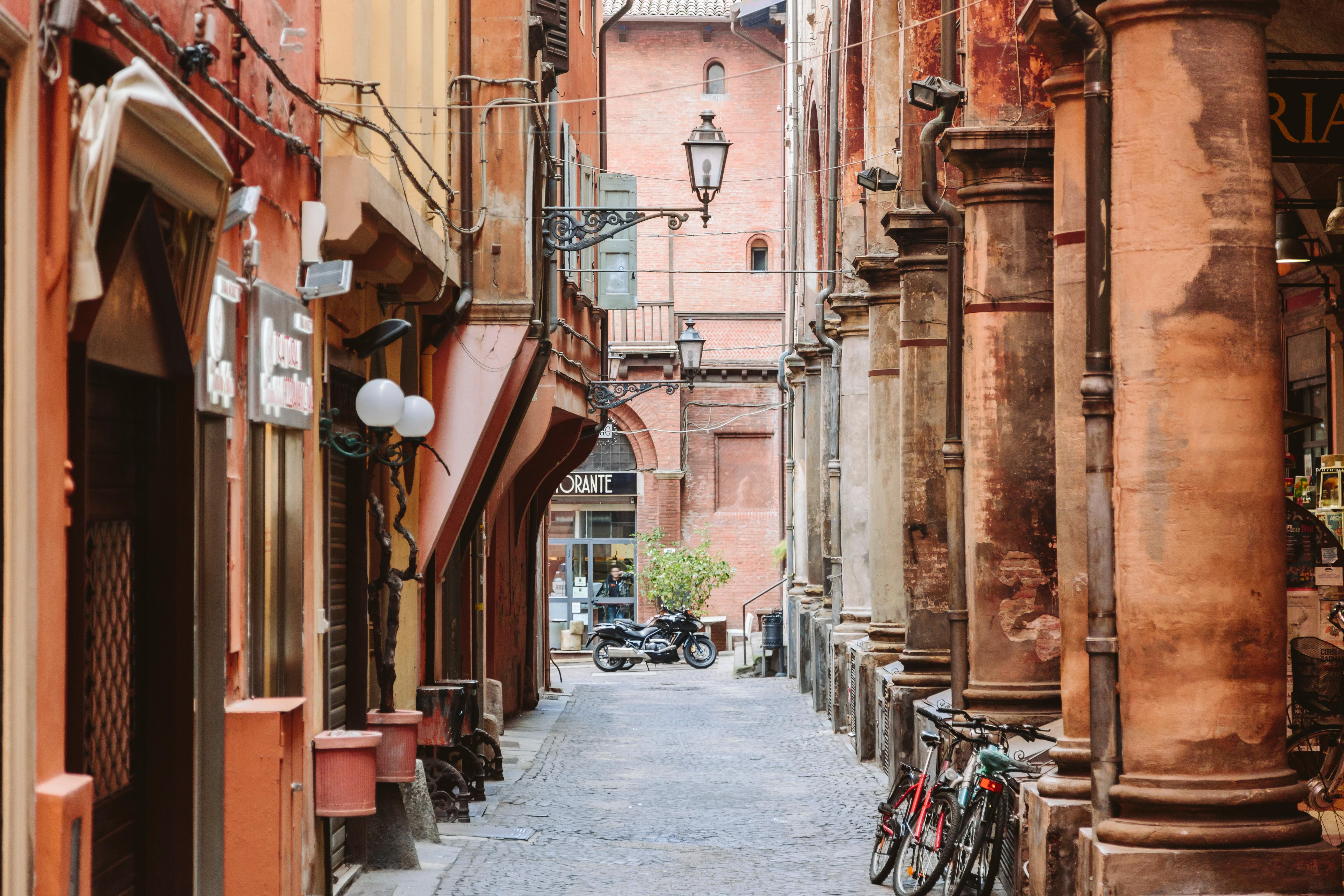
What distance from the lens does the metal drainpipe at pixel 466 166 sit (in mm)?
12523

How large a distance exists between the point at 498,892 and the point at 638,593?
3121 cm

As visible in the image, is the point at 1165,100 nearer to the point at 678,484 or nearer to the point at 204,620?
the point at 204,620

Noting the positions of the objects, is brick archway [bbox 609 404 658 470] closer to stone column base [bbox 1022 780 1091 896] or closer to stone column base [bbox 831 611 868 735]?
stone column base [bbox 831 611 868 735]

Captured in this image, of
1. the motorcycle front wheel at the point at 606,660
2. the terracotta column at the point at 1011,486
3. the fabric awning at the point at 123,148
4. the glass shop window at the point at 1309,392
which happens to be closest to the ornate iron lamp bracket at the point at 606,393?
the motorcycle front wheel at the point at 606,660

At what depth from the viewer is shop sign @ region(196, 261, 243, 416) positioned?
20.8ft

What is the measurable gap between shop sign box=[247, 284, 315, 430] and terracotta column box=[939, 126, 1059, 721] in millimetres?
4083

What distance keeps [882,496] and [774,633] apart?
13320mm

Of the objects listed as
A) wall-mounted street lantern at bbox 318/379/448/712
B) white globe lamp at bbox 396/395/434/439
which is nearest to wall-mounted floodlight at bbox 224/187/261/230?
wall-mounted street lantern at bbox 318/379/448/712

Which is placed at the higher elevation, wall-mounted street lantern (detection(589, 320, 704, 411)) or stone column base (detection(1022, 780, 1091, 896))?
wall-mounted street lantern (detection(589, 320, 704, 411))

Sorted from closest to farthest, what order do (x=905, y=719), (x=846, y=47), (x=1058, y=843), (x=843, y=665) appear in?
(x=1058, y=843)
(x=905, y=719)
(x=843, y=665)
(x=846, y=47)

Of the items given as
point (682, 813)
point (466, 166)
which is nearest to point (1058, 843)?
point (682, 813)

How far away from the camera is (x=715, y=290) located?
42.9m

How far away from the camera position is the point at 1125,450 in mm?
6098

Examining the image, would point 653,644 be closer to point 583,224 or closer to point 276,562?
point 583,224
